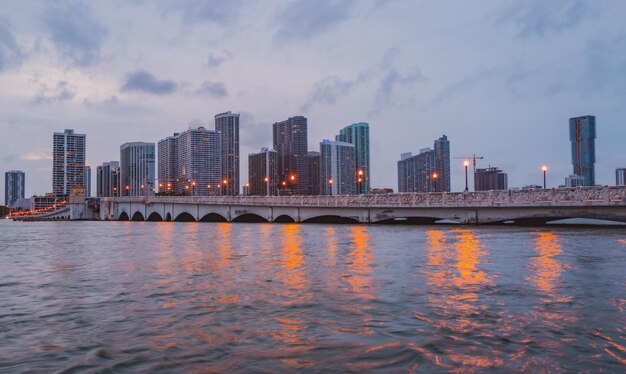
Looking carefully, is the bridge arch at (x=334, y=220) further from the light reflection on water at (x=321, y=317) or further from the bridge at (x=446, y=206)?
the light reflection on water at (x=321, y=317)

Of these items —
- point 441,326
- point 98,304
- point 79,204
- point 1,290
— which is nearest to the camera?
point 441,326

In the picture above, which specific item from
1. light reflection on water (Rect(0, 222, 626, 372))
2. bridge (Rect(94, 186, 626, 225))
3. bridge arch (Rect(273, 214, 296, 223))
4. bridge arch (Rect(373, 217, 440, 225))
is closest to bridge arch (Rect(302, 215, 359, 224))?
bridge (Rect(94, 186, 626, 225))

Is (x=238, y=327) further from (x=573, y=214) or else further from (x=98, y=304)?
(x=573, y=214)

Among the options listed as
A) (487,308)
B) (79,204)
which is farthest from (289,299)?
(79,204)

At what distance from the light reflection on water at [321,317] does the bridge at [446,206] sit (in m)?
26.7

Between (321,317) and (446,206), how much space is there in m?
48.0

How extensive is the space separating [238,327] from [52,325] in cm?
466

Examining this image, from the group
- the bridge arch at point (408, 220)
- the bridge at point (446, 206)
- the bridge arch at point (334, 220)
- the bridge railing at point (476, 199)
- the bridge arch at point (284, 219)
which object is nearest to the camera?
the bridge railing at point (476, 199)

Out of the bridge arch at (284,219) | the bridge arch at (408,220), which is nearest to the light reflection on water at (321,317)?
the bridge arch at (408,220)

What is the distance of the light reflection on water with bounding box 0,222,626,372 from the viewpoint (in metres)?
8.18

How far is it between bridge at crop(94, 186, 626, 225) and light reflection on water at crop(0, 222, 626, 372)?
26676 millimetres

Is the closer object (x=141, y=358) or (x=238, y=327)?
(x=141, y=358)

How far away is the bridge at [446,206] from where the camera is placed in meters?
44.6

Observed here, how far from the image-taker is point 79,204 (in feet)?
568
